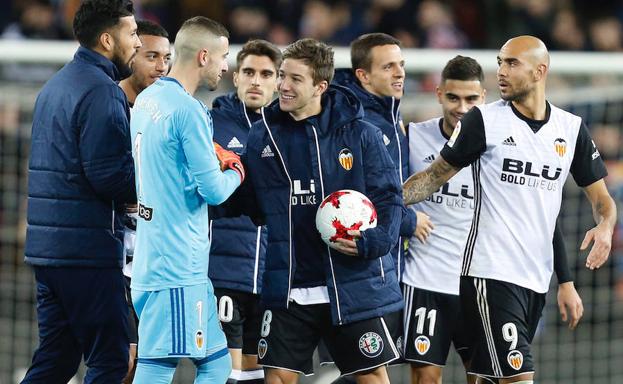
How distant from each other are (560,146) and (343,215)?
1.48 metres

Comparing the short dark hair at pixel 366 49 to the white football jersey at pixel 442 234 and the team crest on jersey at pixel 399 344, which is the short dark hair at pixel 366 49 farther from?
the team crest on jersey at pixel 399 344

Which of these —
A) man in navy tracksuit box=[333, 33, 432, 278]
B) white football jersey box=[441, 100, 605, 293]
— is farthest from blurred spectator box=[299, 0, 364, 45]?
white football jersey box=[441, 100, 605, 293]

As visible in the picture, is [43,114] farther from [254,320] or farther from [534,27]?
[534,27]

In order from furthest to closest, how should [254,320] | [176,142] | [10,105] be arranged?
[10,105], [254,320], [176,142]

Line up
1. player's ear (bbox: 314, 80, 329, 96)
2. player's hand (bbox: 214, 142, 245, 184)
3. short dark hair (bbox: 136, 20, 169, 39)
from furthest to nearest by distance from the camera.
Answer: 1. short dark hair (bbox: 136, 20, 169, 39)
2. player's ear (bbox: 314, 80, 329, 96)
3. player's hand (bbox: 214, 142, 245, 184)

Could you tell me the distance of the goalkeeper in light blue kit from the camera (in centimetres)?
608

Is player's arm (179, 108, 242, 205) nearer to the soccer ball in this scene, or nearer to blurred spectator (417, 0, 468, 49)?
the soccer ball

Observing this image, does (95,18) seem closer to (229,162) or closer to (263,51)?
(229,162)

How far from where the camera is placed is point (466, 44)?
44.1ft

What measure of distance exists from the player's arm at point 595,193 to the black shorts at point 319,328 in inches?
53.5

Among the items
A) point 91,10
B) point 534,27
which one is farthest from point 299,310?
point 534,27

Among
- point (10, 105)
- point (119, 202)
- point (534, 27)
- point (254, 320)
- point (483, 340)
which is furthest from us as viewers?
point (534, 27)

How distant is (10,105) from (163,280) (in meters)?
5.11

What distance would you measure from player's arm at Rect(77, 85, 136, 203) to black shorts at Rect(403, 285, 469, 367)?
2177mm
